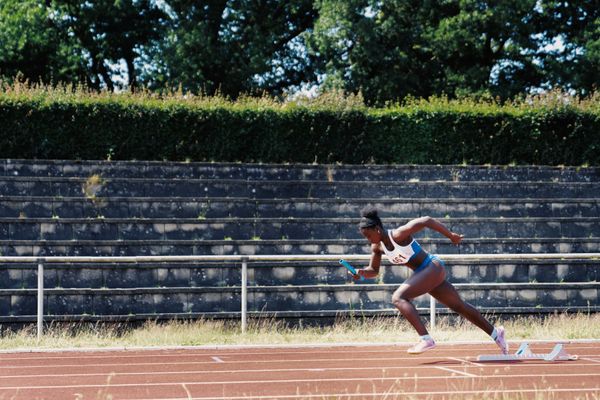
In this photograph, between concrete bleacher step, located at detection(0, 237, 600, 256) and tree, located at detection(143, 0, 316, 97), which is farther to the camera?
tree, located at detection(143, 0, 316, 97)

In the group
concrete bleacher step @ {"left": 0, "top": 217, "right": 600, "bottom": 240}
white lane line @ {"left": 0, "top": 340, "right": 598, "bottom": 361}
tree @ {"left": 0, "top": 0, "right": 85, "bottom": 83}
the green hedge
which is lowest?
white lane line @ {"left": 0, "top": 340, "right": 598, "bottom": 361}

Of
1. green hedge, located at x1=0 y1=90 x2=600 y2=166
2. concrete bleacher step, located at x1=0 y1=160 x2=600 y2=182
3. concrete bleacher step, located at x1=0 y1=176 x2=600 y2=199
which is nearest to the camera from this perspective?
concrete bleacher step, located at x1=0 y1=176 x2=600 y2=199

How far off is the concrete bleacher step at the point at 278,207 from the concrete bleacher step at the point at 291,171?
4.73 ft

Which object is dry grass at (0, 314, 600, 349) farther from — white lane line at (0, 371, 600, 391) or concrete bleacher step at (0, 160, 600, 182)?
concrete bleacher step at (0, 160, 600, 182)

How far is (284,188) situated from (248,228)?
7.40ft

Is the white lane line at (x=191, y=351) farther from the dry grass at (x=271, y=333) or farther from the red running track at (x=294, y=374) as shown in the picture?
the dry grass at (x=271, y=333)

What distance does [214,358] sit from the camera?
1341cm

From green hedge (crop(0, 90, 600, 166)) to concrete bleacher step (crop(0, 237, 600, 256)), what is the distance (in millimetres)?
5036

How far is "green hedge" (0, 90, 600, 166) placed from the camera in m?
22.8

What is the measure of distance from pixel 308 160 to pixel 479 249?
616cm

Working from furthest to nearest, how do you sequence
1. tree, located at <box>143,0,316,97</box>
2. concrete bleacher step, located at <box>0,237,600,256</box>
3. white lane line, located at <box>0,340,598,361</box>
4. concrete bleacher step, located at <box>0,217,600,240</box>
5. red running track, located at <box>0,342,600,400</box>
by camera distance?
1. tree, located at <box>143,0,316,97</box>
2. concrete bleacher step, located at <box>0,217,600,240</box>
3. concrete bleacher step, located at <box>0,237,600,256</box>
4. white lane line, located at <box>0,340,598,361</box>
5. red running track, located at <box>0,342,600,400</box>

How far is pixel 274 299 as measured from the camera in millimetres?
16953

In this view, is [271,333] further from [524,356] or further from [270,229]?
[524,356]

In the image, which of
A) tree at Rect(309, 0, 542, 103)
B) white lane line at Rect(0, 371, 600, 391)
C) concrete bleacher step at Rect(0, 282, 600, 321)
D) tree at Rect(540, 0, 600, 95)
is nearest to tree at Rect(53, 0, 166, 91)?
tree at Rect(309, 0, 542, 103)
